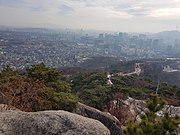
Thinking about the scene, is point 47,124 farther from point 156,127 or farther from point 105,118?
point 105,118

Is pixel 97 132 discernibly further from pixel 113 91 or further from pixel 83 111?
pixel 113 91

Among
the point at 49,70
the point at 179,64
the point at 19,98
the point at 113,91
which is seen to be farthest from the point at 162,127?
the point at 179,64

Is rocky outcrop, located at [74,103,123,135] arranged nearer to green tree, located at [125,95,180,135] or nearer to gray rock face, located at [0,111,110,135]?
green tree, located at [125,95,180,135]

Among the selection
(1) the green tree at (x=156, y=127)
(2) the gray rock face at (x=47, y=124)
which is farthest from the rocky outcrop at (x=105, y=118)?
(2) the gray rock face at (x=47, y=124)

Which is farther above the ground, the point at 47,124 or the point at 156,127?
the point at 47,124

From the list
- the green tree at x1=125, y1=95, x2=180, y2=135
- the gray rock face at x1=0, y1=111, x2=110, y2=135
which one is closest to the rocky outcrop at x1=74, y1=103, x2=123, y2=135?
the green tree at x1=125, y1=95, x2=180, y2=135

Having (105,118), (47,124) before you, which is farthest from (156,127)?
(47,124)

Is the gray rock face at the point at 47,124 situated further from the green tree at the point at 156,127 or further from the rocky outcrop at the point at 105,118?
the rocky outcrop at the point at 105,118

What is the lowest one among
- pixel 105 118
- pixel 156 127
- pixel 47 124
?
pixel 105 118
